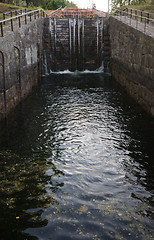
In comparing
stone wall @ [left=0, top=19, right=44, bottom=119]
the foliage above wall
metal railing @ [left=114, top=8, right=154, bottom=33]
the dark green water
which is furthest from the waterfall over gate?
the foliage above wall

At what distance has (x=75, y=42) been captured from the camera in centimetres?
2591

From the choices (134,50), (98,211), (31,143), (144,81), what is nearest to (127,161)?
(98,211)

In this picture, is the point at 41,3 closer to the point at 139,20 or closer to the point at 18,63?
the point at 139,20

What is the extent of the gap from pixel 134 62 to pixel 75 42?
425 inches

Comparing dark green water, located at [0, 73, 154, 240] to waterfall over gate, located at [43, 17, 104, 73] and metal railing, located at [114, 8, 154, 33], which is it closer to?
metal railing, located at [114, 8, 154, 33]

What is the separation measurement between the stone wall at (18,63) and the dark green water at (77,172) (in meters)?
0.95

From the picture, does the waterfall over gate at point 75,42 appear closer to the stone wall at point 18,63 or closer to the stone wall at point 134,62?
the stone wall at point 134,62

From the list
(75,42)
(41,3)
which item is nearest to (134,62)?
(75,42)

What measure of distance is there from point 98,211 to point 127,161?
2945 millimetres

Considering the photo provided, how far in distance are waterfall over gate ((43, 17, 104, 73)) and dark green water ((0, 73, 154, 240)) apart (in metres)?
11.3

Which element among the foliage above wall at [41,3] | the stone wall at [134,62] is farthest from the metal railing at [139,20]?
the foliage above wall at [41,3]

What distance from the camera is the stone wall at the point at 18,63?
13156 millimetres

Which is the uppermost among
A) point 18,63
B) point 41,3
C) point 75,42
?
point 41,3

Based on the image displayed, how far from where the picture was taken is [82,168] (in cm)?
880
